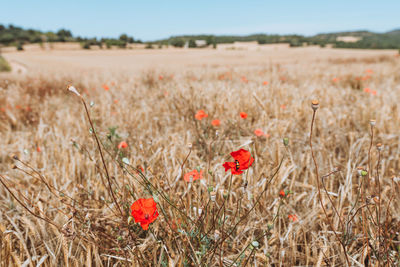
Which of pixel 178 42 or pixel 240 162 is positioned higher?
pixel 178 42

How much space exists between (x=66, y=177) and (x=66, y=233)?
0.77 metres

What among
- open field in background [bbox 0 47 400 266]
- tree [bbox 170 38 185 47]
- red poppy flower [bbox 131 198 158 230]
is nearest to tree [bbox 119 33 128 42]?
tree [bbox 170 38 185 47]

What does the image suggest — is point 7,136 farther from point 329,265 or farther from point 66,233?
point 329,265

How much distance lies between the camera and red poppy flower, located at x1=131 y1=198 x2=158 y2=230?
0.87 m

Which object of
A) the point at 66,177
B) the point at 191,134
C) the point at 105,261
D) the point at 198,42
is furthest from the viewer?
the point at 198,42

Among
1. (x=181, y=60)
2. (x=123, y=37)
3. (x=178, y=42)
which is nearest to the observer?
(x=181, y=60)

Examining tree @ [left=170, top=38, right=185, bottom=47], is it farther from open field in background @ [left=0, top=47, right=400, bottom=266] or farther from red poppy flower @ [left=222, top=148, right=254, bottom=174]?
red poppy flower @ [left=222, top=148, right=254, bottom=174]

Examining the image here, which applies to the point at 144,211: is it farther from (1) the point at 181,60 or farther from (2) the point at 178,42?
(2) the point at 178,42

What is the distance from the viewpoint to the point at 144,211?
0.90 metres

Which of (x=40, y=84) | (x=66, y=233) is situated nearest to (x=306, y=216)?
(x=66, y=233)

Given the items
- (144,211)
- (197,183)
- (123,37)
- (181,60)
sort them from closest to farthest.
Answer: (144,211) → (197,183) → (181,60) → (123,37)

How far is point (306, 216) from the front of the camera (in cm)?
138

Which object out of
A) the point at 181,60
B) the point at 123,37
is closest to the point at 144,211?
the point at 181,60

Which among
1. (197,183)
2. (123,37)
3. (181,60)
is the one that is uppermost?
(123,37)
